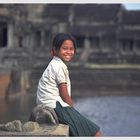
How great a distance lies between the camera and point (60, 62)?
76.2 inches

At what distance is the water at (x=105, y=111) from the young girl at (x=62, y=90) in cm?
580

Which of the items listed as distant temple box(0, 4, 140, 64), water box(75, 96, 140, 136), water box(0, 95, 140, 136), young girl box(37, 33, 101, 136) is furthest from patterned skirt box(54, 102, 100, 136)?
distant temple box(0, 4, 140, 64)

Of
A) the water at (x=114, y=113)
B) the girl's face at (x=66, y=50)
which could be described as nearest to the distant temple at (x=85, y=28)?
the water at (x=114, y=113)

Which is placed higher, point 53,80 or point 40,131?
point 53,80

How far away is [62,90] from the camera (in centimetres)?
189

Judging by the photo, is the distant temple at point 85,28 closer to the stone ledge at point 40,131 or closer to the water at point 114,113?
the water at point 114,113

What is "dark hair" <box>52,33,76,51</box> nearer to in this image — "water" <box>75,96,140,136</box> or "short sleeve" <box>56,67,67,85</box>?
"short sleeve" <box>56,67,67,85</box>

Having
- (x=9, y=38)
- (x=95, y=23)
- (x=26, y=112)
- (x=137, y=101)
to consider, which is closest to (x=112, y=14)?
(x=95, y=23)

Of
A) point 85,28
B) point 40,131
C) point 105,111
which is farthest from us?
point 85,28

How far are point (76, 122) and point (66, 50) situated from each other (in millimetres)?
259

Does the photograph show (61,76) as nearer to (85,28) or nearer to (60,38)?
(60,38)

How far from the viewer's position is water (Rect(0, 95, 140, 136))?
28.1 ft

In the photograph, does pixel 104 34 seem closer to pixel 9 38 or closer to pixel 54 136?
pixel 9 38

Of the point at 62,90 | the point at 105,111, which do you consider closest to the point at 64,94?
the point at 62,90
